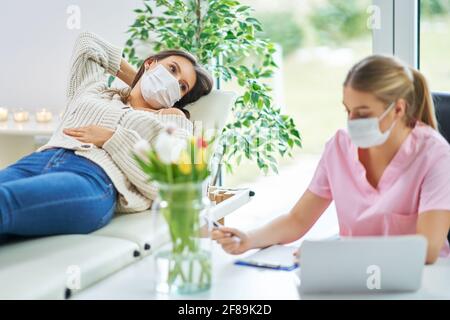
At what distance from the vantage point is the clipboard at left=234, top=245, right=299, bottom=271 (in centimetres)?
153

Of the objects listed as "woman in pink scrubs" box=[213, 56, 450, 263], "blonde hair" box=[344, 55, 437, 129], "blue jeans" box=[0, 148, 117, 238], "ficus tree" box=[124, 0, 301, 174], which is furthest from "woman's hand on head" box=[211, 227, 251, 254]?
"ficus tree" box=[124, 0, 301, 174]

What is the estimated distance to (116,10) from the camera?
346cm

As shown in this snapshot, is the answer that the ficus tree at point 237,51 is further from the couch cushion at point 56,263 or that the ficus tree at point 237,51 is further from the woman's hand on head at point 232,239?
the woman's hand on head at point 232,239

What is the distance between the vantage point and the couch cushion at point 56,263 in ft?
5.16

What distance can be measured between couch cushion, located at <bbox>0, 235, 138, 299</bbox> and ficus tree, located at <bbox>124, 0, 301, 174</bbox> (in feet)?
3.59

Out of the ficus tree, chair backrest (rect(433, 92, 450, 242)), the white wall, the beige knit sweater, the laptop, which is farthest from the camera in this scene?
the white wall

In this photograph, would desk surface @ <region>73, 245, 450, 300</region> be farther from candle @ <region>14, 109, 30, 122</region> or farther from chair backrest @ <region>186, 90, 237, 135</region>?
candle @ <region>14, 109, 30, 122</region>

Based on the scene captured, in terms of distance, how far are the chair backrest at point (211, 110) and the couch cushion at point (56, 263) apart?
696 millimetres

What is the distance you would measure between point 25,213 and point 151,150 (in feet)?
2.20

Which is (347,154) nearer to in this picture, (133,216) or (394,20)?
(133,216)

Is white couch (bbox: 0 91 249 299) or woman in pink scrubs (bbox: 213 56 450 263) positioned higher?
woman in pink scrubs (bbox: 213 56 450 263)

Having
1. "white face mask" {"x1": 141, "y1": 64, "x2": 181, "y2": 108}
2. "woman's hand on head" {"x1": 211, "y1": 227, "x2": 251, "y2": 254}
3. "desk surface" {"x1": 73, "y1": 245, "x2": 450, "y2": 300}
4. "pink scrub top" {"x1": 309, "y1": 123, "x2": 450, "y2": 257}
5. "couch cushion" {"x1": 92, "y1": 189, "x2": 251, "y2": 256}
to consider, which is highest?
"white face mask" {"x1": 141, "y1": 64, "x2": 181, "y2": 108}

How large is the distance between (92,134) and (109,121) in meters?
0.08

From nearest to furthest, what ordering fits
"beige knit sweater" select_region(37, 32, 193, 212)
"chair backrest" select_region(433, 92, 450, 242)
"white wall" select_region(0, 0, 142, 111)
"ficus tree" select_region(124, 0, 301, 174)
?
"chair backrest" select_region(433, 92, 450, 242) → "beige knit sweater" select_region(37, 32, 193, 212) → "ficus tree" select_region(124, 0, 301, 174) → "white wall" select_region(0, 0, 142, 111)
